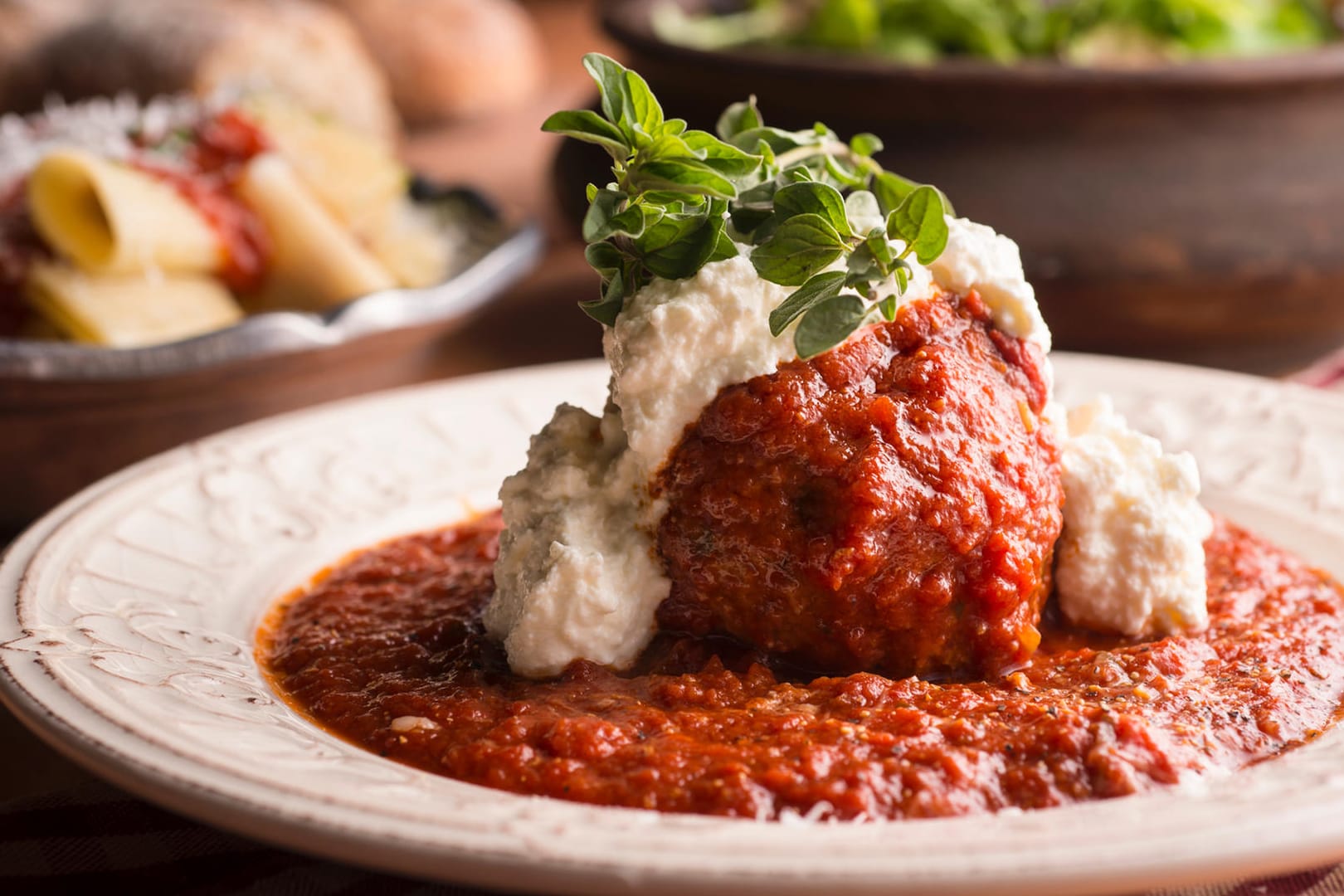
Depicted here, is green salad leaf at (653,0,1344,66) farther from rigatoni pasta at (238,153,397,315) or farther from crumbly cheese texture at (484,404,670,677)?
crumbly cheese texture at (484,404,670,677)

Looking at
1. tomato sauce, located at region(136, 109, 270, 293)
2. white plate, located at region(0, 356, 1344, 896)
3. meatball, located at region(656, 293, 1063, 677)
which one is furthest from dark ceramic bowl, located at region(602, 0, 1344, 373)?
meatball, located at region(656, 293, 1063, 677)

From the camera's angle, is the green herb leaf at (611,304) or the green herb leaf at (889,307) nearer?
the green herb leaf at (889,307)

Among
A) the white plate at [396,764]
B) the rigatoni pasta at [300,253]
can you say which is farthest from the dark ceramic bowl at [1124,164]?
the rigatoni pasta at [300,253]

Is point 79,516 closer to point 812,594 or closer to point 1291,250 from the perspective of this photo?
point 812,594

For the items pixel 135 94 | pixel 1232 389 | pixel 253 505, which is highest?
pixel 135 94

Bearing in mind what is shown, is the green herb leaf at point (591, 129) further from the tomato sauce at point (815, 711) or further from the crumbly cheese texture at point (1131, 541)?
the crumbly cheese texture at point (1131, 541)

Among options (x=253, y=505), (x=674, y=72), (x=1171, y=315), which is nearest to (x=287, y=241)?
(x=674, y=72)
